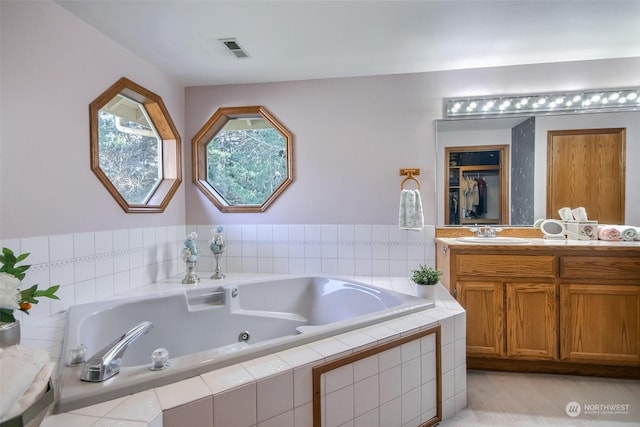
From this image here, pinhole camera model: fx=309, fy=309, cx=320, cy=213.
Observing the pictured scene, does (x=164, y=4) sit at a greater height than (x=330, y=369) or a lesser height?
greater

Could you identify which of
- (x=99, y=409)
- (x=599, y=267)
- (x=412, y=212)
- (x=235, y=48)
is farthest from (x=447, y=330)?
(x=235, y=48)

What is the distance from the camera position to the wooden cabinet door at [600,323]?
6.37 feet

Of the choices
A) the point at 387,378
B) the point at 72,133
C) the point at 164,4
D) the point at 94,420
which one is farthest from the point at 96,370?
the point at 164,4

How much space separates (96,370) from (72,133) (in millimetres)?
1410

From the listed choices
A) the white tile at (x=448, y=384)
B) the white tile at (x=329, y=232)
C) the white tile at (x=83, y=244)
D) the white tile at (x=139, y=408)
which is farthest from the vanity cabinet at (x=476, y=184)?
the white tile at (x=83, y=244)

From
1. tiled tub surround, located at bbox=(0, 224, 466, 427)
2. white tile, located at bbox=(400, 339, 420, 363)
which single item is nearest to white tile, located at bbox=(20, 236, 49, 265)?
tiled tub surround, located at bbox=(0, 224, 466, 427)

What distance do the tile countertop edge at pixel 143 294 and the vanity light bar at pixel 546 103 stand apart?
4.71ft

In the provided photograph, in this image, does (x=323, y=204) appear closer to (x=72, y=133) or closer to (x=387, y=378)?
(x=387, y=378)

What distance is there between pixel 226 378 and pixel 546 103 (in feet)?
9.30

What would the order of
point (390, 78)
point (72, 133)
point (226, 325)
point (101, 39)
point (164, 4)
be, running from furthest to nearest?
1. point (390, 78)
2. point (226, 325)
3. point (101, 39)
4. point (72, 133)
5. point (164, 4)

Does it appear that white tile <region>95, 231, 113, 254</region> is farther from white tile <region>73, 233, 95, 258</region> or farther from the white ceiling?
the white ceiling

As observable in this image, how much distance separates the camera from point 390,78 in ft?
8.38

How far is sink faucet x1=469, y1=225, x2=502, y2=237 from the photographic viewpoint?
2.40m

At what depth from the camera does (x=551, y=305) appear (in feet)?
6.61
